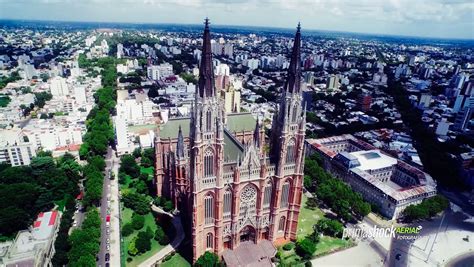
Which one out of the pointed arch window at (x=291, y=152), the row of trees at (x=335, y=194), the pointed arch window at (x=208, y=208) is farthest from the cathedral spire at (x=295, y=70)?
the row of trees at (x=335, y=194)

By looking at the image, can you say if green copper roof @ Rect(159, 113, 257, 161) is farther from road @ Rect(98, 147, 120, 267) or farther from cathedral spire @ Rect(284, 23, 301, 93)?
road @ Rect(98, 147, 120, 267)

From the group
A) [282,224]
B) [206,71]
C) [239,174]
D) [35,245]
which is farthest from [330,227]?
[35,245]

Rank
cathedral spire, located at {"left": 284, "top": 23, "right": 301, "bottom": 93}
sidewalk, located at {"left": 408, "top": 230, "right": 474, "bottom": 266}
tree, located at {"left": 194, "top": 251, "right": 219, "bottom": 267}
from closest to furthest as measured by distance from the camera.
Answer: cathedral spire, located at {"left": 284, "top": 23, "right": 301, "bottom": 93} → tree, located at {"left": 194, "top": 251, "right": 219, "bottom": 267} → sidewalk, located at {"left": 408, "top": 230, "right": 474, "bottom": 266}

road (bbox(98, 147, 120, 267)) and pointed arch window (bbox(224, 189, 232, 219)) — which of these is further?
road (bbox(98, 147, 120, 267))

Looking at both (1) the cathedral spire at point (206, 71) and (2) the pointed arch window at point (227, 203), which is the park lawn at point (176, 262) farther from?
(1) the cathedral spire at point (206, 71)

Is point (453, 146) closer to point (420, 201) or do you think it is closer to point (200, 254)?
point (420, 201)

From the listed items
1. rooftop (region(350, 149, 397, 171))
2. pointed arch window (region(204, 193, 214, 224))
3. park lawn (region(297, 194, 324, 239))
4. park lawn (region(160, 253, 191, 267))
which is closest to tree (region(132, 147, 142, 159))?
A: park lawn (region(160, 253, 191, 267))

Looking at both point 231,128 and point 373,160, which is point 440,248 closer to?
point 373,160
